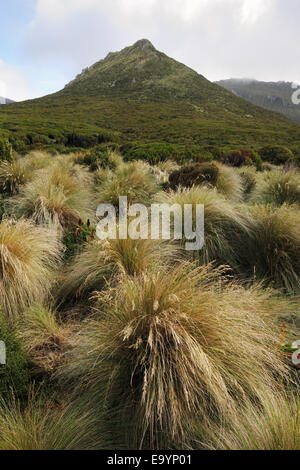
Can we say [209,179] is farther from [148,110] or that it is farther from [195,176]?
[148,110]

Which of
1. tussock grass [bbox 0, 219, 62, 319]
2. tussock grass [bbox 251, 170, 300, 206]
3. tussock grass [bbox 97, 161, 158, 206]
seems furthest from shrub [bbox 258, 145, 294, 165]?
tussock grass [bbox 0, 219, 62, 319]

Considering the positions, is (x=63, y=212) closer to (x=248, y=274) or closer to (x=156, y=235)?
(x=156, y=235)

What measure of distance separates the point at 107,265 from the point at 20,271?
87 cm

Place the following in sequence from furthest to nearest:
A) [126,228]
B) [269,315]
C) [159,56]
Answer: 1. [159,56]
2. [126,228]
3. [269,315]

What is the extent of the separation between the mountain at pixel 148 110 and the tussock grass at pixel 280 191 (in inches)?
743

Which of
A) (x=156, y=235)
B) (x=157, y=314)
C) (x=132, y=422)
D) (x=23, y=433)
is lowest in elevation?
(x=132, y=422)

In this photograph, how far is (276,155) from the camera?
45.2 ft

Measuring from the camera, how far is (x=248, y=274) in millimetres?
3279

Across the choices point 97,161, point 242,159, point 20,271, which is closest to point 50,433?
point 20,271

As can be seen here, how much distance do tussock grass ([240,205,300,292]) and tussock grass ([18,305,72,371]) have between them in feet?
7.35

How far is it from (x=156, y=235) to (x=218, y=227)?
3.43 ft

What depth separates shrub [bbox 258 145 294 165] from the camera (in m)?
Result: 13.1
